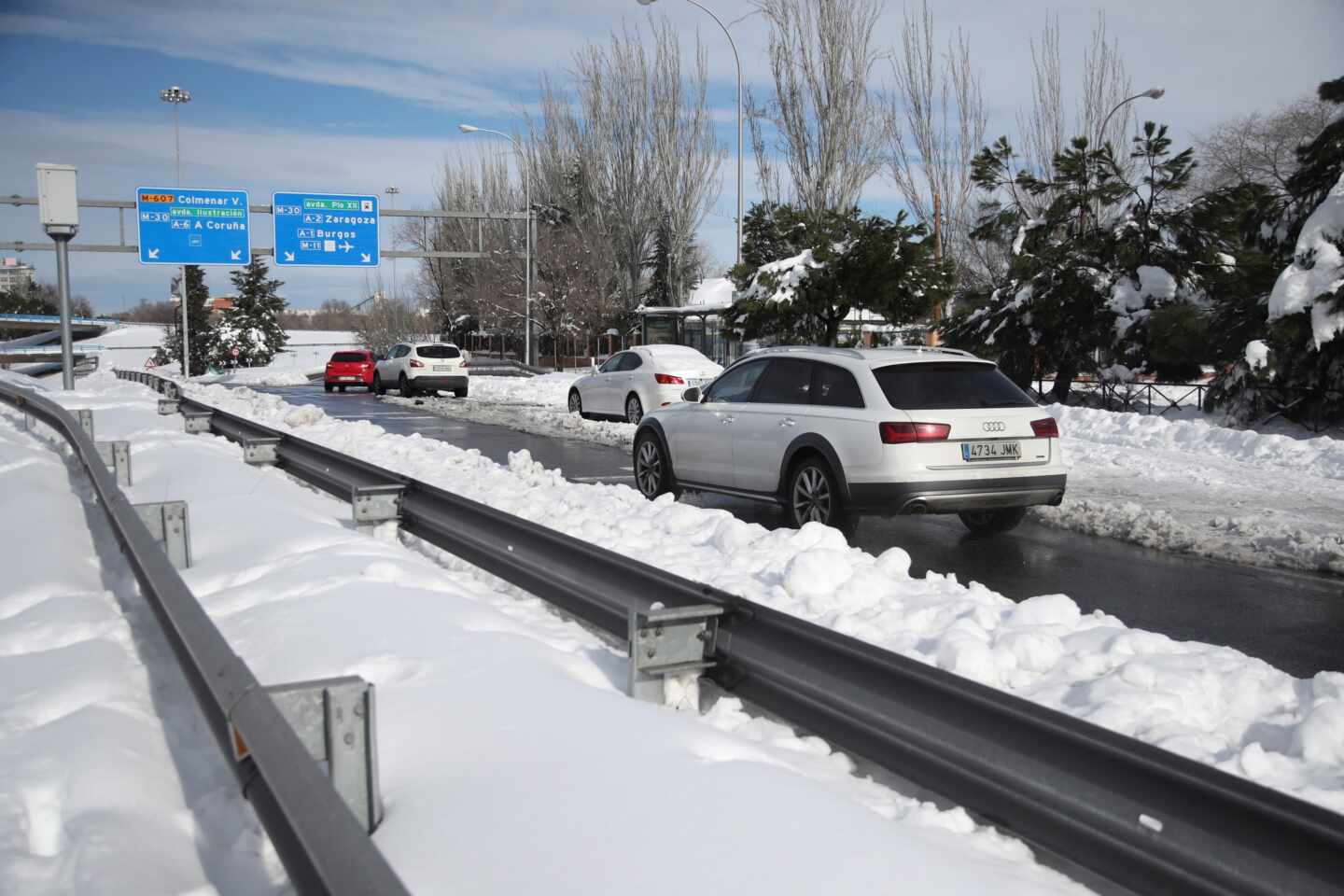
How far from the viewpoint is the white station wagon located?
323 inches

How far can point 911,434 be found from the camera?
8.20 metres

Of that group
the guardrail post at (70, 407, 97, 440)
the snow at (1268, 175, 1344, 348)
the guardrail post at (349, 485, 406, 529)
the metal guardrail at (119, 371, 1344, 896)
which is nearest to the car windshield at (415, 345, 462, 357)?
the guardrail post at (70, 407, 97, 440)

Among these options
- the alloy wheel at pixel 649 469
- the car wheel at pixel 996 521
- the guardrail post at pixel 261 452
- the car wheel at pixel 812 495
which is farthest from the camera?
the alloy wheel at pixel 649 469

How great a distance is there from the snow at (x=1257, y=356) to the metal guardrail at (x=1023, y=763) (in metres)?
15.2

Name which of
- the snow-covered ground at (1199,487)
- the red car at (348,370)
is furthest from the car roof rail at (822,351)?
the red car at (348,370)

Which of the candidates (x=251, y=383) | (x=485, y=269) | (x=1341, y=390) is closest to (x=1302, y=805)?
(x=1341, y=390)

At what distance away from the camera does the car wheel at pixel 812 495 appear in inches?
337

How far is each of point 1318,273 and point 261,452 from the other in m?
14.6

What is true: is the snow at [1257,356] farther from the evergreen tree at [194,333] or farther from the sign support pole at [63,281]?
the evergreen tree at [194,333]

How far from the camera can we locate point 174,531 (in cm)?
593

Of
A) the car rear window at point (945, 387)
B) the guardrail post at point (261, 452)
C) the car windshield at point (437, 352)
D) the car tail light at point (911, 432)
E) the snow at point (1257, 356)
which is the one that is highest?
the car windshield at point (437, 352)

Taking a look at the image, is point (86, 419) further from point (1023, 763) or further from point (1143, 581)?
point (1023, 763)

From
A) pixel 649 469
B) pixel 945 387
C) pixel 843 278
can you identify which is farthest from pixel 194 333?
pixel 945 387

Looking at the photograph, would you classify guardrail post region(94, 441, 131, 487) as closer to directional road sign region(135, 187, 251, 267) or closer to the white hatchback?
the white hatchback
